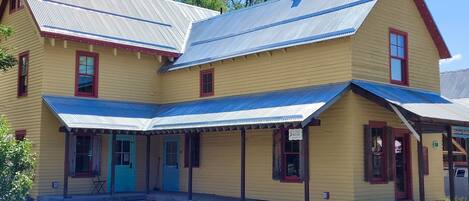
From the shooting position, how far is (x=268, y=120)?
15203 millimetres

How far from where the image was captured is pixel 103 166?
20578 millimetres

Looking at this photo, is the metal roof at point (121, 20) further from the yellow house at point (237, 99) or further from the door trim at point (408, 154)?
the door trim at point (408, 154)

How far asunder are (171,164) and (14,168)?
32.1 feet

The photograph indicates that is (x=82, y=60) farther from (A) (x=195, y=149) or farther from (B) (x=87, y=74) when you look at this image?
(A) (x=195, y=149)

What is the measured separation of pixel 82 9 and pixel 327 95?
1127cm

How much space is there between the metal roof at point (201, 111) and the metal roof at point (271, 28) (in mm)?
1565

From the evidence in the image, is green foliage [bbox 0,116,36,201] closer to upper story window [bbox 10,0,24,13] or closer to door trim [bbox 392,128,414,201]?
upper story window [bbox 10,0,24,13]

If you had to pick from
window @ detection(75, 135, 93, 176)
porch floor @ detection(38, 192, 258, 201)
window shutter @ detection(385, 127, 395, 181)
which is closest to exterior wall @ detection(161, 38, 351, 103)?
window shutter @ detection(385, 127, 395, 181)

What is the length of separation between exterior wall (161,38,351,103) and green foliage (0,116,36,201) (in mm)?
8311

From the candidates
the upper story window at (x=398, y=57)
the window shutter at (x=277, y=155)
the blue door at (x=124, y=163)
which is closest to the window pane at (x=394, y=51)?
the upper story window at (x=398, y=57)

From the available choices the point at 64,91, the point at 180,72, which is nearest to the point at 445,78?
the point at 180,72

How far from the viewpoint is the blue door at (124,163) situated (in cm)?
2106

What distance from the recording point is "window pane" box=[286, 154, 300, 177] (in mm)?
17031

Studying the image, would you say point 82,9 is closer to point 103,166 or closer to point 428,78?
point 103,166
